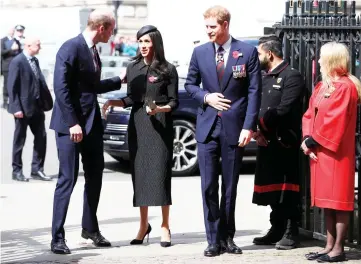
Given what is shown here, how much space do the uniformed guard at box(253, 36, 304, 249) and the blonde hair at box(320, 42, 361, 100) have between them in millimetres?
616

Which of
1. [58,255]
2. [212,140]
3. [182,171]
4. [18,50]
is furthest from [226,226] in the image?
[18,50]

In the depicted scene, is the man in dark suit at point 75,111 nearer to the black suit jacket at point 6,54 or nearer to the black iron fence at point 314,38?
the black iron fence at point 314,38

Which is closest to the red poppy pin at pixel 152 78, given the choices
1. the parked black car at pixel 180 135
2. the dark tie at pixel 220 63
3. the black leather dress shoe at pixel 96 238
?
the dark tie at pixel 220 63

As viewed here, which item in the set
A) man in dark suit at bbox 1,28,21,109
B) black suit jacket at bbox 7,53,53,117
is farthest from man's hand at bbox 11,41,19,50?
black suit jacket at bbox 7,53,53,117

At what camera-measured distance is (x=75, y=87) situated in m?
9.43

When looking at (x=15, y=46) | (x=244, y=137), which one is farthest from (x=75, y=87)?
(x=15, y=46)

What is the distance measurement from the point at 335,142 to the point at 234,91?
35.5 inches

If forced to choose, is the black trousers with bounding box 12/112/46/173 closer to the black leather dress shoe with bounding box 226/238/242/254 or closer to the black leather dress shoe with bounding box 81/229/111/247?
the black leather dress shoe with bounding box 81/229/111/247

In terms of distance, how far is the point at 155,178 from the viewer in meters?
9.69

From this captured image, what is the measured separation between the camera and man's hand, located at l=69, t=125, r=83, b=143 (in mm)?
9258

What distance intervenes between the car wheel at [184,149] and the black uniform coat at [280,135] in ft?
18.3

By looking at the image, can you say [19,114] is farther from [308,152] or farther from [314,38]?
[308,152]

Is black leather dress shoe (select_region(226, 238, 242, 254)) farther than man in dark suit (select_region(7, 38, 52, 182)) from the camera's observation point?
No

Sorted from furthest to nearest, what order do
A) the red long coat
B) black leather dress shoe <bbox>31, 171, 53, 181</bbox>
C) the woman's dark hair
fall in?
black leather dress shoe <bbox>31, 171, 53, 181</bbox> → the woman's dark hair → the red long coat
